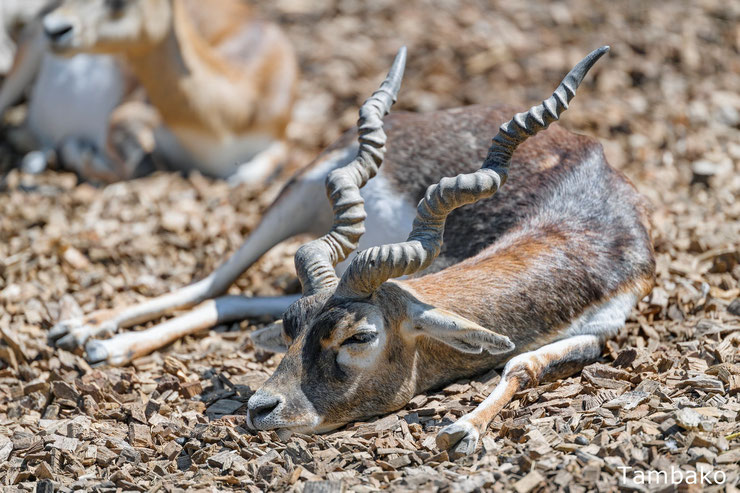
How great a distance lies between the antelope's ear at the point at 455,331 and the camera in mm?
4359

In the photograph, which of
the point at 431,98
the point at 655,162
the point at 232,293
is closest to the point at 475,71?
the point at 431,98

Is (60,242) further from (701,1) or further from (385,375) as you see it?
(701,1)

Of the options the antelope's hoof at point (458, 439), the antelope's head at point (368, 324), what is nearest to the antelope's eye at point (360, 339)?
the antelope's head at point (368, 324)

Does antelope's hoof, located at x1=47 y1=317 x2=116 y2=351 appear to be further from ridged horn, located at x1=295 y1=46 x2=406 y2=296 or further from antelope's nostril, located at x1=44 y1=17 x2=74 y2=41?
antelope's nostril, located at x1=44 y1=17 x2=74 y2=41

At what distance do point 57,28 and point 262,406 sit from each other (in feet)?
16.1

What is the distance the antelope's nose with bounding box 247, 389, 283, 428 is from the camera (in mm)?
4305

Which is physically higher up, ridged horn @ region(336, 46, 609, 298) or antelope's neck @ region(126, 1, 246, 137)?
ridged horn @ region(336, 46, 609, 298)

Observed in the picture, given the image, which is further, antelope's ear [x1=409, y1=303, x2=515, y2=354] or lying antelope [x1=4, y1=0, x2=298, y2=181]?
lying antelope [x1=4, y1=0, x2=298, y2=181]

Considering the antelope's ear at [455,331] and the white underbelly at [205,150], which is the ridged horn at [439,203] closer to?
the antelope's ear at [455,331]

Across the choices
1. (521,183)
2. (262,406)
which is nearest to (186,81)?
(521,183)

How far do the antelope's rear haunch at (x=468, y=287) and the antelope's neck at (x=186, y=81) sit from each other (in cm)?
337

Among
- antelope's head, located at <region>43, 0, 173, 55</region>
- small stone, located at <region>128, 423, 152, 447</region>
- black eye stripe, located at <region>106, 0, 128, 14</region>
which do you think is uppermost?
black eye stripe, located at <region>106, 0, 128, 14</region>
